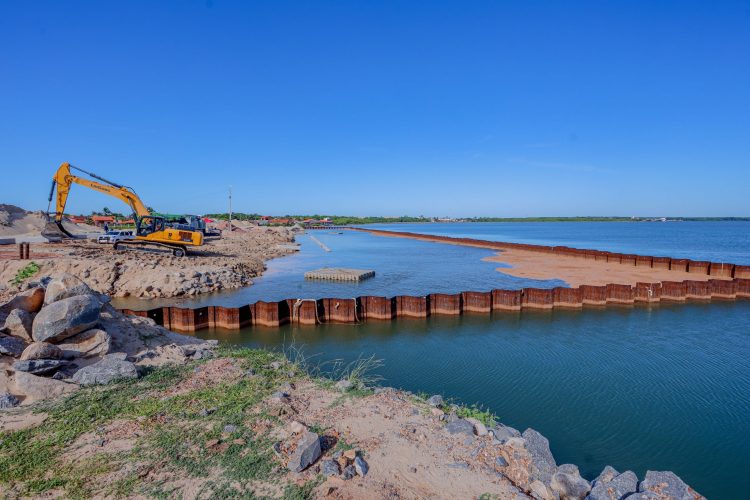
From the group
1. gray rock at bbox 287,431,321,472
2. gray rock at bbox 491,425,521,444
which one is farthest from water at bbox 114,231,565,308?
gray rock at bbox 491,425,521,444

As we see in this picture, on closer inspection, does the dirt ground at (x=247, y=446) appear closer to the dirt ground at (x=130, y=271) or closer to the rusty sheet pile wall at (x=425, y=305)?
the rusty sheet pile wall at (x=425, y=305)

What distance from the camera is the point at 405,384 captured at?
9578 millimetres

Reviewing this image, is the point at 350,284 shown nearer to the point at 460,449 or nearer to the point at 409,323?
the point at 409,323

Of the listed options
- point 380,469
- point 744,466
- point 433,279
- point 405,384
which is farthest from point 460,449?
point 433,279

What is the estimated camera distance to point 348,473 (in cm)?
485

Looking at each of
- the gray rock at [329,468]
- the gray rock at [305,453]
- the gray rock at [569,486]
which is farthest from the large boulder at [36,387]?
the gray rock at [569,486]

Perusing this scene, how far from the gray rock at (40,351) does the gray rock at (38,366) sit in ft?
0.43

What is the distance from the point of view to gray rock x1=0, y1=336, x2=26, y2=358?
705 centimetres

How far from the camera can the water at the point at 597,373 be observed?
7023mm

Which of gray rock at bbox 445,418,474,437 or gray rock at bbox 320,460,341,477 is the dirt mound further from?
gray rock at bbox 445,418,474,437

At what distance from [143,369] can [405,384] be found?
5702mm

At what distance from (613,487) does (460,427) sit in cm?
202

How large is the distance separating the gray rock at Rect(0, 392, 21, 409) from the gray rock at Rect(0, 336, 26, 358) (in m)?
1.21

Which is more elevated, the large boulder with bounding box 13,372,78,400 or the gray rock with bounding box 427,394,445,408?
the large boulder with bounding box 13,372,78,400
